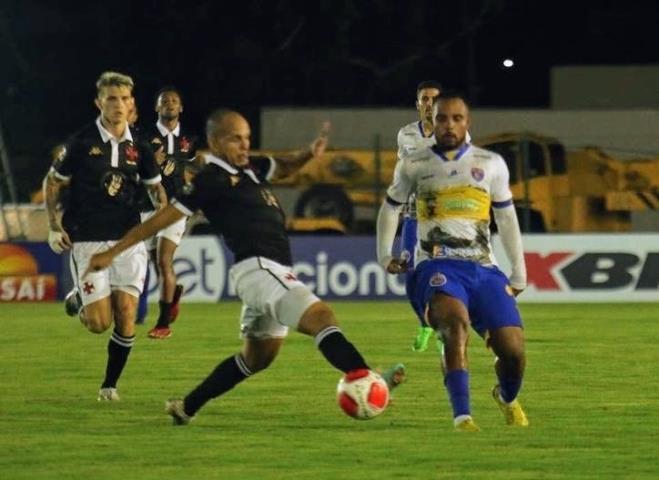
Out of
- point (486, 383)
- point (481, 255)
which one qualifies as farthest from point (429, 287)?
point (486, 383)

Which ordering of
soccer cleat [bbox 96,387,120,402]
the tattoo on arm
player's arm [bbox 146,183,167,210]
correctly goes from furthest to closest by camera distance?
player's arm [bbox 146,183,167,210] → the tattoo on arm → soccer cleat [bbox 96,387,120,402]

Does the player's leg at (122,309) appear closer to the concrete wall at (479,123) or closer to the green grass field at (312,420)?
the green grass field at (312,420)

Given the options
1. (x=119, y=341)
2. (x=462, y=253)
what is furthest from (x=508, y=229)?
(x=119, y=341)

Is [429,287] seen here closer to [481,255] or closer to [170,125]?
[481,255]

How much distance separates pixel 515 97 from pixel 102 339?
1522 inches

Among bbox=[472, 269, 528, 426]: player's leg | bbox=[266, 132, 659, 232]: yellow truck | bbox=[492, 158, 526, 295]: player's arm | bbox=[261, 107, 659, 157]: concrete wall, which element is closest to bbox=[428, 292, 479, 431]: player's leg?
bbox=[472, 269, 528, 426]: player's leg

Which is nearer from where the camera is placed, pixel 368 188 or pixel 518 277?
pixel 518 277

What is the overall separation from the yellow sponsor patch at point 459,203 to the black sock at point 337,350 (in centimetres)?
110

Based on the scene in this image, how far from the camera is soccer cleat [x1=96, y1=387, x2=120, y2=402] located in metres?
14.0

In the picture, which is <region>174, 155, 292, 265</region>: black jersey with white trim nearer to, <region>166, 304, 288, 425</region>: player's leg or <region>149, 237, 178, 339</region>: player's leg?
<region>166, 304, 288, 425</region>: player's leg

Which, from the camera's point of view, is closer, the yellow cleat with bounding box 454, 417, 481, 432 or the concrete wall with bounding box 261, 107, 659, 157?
the yellow cleat with bounding box 454, 417, 481, 432

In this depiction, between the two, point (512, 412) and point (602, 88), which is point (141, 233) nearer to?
point (512, 412)

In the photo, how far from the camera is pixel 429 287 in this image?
11.9 metres

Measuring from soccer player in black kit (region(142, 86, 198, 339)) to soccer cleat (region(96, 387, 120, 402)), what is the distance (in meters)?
5.79
